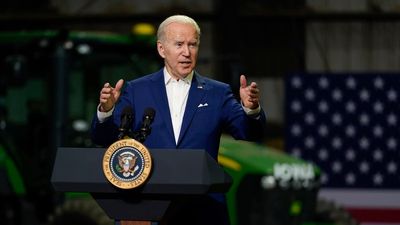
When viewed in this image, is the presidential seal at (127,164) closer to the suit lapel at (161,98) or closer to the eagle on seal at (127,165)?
the eagle on seal at (127,165)

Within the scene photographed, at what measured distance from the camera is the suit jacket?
19.9ft

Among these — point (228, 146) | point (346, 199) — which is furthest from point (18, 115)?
point (346, 199)

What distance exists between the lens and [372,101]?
749 inches

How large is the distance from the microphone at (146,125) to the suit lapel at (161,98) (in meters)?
0.11

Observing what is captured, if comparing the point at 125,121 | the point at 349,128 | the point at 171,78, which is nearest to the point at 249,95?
the point at 171,78

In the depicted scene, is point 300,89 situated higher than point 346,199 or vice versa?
point 300,89

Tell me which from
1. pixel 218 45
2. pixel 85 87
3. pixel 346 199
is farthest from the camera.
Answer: pixel 218 45

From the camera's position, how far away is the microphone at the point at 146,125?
5.85 m

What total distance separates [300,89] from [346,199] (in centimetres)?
167

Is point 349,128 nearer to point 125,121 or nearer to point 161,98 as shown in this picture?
point 161,98

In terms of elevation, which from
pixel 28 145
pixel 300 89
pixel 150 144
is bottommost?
pixel 300 89

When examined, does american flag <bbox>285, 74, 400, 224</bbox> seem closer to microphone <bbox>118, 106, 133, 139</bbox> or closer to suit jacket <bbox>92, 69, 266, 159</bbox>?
suit jacket <bbox>92, 69, 266, 159</bbox>

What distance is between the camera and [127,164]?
18.8 feet

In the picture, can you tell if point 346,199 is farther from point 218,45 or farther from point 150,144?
point 150,144
